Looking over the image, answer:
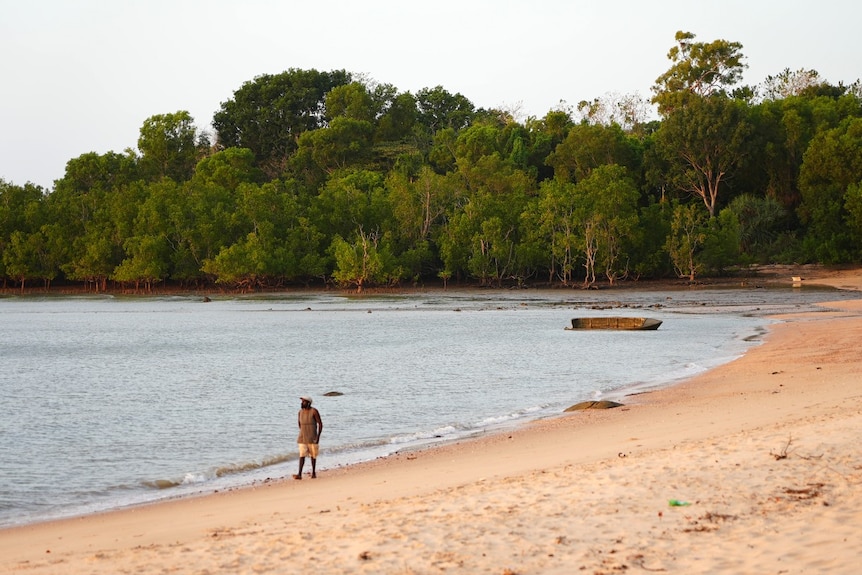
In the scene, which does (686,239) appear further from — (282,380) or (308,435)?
(308,435)

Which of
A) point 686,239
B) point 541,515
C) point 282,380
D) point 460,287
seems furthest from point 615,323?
point 460,287

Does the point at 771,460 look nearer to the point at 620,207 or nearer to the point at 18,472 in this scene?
the point at 18,472

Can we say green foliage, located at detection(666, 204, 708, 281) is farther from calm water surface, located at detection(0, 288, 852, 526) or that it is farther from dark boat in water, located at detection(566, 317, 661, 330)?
dark boat in water, located at detection(566, 317, 661, 330)

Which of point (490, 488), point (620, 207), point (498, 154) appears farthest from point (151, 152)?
point (490, 488)

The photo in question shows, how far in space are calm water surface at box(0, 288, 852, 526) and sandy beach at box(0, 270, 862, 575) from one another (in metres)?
2.41

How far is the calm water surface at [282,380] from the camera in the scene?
16234 millimetres

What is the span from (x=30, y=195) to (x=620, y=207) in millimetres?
66090

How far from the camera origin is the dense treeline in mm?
80875

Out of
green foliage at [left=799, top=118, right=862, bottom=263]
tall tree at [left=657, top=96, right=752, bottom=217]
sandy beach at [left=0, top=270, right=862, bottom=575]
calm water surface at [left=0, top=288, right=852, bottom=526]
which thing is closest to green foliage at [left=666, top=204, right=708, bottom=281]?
tall tree at [left=657, top=96, right=752, bottom=217]

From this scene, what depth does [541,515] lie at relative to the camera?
9.36 metres

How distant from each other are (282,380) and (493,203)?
188 feet

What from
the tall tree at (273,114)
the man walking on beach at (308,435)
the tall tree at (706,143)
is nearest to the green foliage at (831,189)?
the tall tree at (706,143)

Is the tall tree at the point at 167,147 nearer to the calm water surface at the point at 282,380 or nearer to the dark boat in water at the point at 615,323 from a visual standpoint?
the calm water surface at the point at 282,380

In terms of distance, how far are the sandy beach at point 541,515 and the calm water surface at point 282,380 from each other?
2409mm
